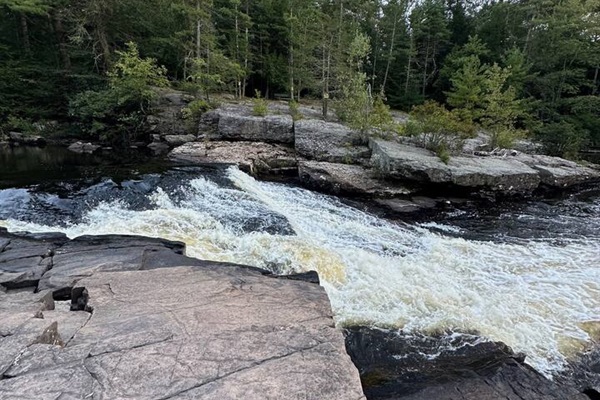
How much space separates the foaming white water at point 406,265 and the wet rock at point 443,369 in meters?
0.32

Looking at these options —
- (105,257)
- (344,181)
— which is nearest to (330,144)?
(344,181)

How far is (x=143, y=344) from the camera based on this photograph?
2.93m

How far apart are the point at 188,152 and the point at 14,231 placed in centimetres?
908

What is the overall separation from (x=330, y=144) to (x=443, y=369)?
12.3 meters

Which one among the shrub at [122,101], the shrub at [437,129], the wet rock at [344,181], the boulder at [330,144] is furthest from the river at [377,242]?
the shrub at [122,101]

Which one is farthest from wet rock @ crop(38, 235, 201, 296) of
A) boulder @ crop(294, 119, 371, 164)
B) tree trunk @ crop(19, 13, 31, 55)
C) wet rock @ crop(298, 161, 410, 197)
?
tree trunk @ crop(19, 13, 31, 55)

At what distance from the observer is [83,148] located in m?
18.8

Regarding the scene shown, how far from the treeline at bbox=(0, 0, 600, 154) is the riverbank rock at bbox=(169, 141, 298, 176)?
374 centimetres

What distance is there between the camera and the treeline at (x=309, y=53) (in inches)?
766

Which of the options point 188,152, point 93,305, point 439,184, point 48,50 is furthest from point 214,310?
point 48,50

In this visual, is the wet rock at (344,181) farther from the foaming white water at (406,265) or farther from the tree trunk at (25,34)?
the tree trunk at (25,34)

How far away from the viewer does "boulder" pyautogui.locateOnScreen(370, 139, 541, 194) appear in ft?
40.3

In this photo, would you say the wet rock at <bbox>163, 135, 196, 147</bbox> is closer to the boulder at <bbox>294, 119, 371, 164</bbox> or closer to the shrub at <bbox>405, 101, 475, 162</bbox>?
the boulder at <bbox>294, 119, 371, 164</bbox>

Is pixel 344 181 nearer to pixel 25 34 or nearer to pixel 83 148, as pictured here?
pixel 83 148
